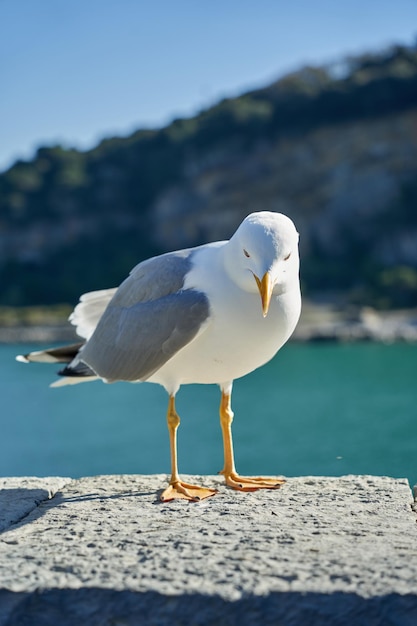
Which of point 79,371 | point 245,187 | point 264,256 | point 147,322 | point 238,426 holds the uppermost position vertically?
point 245,187

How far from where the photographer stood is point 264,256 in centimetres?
233

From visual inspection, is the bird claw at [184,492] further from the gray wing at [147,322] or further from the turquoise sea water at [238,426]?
the turquoise sea water at [238,426]

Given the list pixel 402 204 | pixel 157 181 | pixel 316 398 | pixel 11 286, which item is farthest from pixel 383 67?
pixel 316 398

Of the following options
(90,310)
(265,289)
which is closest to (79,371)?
(90,310)

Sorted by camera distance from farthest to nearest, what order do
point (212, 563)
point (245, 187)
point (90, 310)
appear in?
point (245, 187), point (90, 310), point (212, 563)

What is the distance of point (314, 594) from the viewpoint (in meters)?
1.67

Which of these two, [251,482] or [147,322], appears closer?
[147,322]

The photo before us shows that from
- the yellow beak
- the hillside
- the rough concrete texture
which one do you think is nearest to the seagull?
the yellow beak

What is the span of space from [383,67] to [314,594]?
4257 centimetres

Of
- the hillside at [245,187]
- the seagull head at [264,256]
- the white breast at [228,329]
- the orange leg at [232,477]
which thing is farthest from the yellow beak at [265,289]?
the hillside at [245,187]

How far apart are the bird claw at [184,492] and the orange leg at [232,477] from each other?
0.41 ft

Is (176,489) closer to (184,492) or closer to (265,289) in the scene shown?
(184,492)

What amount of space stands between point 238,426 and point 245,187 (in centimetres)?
3487

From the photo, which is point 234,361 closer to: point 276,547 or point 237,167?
point 276,547
